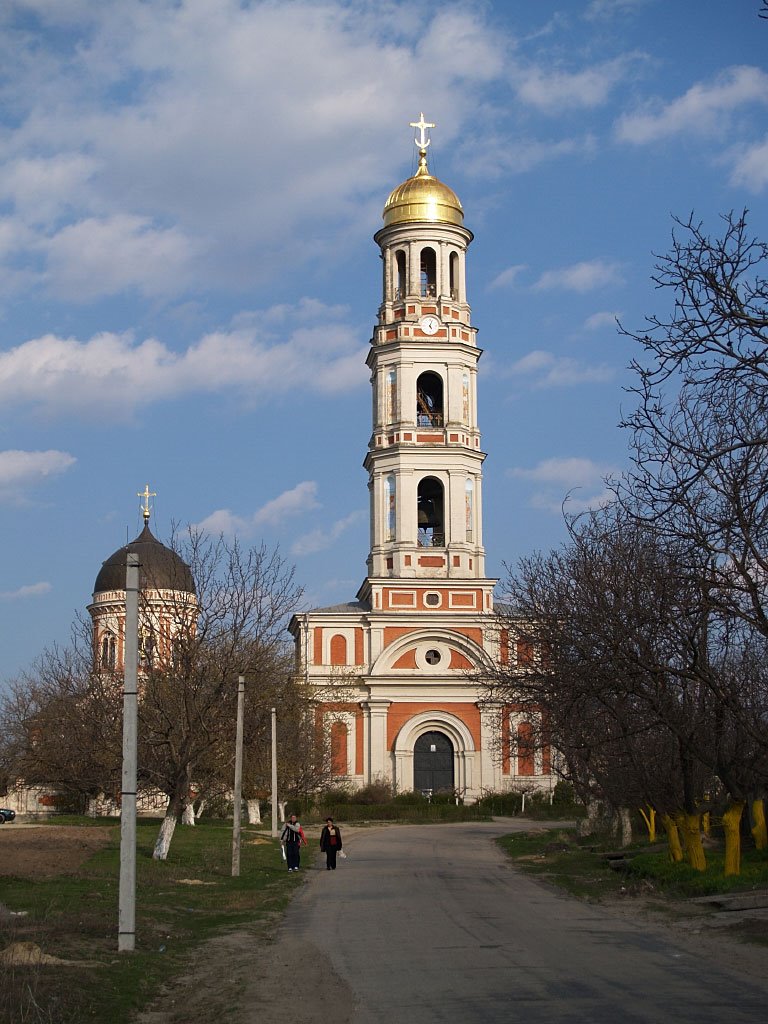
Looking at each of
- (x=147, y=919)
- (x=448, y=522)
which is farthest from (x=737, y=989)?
(x=448, y=522)

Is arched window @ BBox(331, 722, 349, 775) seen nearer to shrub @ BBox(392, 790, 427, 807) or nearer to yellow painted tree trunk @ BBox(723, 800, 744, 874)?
shrub @ BBox(392, 790, 427, 807)

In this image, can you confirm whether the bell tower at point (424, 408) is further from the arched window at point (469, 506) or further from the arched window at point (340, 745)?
the arched window at point (340, 745)

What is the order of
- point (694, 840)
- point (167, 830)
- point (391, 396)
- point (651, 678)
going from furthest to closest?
1. point (391, 396)
2. point (167, 830)
3. point (694, 840)
4. point (651, 678)

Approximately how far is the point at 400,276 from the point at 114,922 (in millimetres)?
55239

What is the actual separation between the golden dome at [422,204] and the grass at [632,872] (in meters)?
36.1

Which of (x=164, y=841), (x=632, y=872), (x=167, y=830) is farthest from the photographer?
(x=167, y=830)

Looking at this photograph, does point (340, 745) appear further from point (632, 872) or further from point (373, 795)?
point (632, 872)

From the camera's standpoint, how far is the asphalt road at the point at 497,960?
1108cm

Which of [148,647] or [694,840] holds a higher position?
[148,647]

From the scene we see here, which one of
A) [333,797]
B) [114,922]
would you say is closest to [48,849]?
[114,922]

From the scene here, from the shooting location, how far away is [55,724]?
48938 millimetres

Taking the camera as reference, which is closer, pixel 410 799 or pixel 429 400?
pixel 410 799

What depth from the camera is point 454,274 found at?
227ft

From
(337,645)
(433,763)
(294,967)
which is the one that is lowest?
(294,967)
